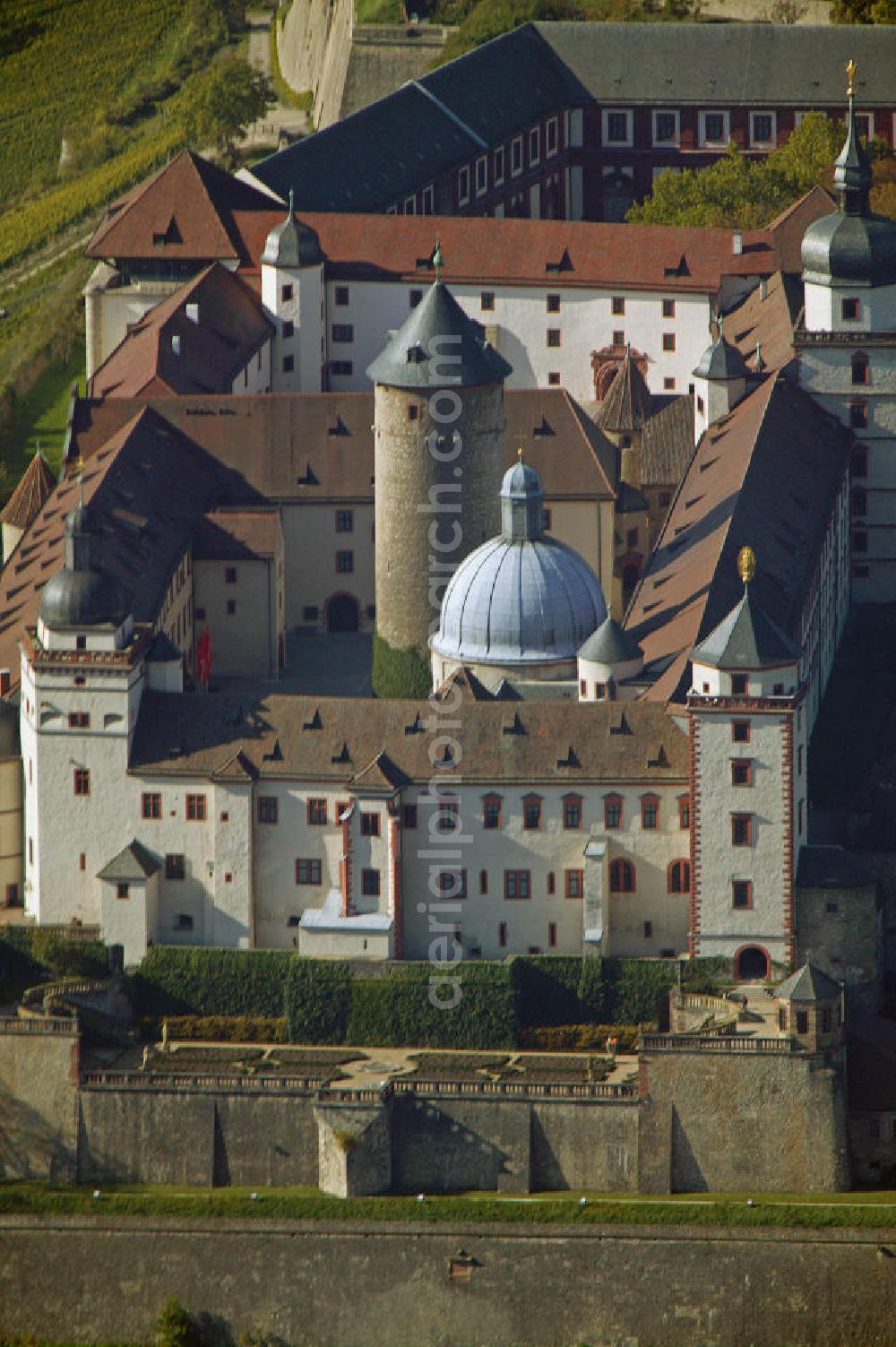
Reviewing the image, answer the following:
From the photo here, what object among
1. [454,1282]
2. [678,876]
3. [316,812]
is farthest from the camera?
[316,812]

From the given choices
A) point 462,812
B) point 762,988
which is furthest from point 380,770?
point 762,988

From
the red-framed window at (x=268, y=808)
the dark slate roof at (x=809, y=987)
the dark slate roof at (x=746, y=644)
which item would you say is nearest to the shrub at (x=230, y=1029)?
the red-framed window at (x=268, y=808)

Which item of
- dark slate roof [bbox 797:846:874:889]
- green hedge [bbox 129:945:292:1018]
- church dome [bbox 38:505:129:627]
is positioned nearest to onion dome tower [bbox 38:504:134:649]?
church dome [bbox 38:505:129:627]

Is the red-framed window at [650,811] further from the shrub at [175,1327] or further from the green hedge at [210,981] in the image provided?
the shrub at [175,1327]

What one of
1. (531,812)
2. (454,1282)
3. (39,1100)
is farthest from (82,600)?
(454,1282)

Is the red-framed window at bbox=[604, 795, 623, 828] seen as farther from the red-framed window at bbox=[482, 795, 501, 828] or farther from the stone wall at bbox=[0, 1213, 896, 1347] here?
the stone wall at bbox=[0, 1213, 896, 1347]

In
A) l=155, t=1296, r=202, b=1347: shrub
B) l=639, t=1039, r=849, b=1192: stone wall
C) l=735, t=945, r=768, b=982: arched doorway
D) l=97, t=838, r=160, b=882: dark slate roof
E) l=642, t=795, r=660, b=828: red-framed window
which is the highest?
l=642, t=795, r=660, b=828: red-framed window

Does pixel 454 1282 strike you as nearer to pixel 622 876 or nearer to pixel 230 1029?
pixel 230 1029
